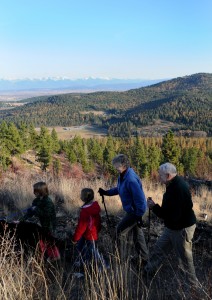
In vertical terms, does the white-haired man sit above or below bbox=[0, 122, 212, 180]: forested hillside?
above

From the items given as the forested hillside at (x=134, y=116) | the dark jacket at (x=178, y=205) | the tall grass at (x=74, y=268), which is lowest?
the forested hillside at (x=134, y=116)

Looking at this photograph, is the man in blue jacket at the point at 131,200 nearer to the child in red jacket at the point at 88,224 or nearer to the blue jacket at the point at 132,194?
the blue jacket at the point at 132,194

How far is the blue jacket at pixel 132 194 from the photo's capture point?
388 centimetres

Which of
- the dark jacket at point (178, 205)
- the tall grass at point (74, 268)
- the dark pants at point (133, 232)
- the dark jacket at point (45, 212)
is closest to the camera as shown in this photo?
the tall grass at point (74, 268)

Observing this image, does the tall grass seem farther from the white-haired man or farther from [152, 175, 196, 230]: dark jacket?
[152, 175, 196, 230]: dark jacket

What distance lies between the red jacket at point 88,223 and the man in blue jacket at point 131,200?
13.4 inches

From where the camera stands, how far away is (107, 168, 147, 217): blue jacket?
3885 millimetres

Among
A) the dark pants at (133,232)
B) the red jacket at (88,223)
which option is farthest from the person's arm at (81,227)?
the dark pants at (133,232)

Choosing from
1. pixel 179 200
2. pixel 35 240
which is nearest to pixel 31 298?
pixel 35 240

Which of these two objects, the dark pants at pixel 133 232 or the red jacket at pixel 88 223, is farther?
the dark pants at pixel 133 232

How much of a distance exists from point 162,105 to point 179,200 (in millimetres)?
166192

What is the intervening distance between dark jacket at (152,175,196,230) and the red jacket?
2.89ft

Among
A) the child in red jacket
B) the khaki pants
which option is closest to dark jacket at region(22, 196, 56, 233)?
the child in red jacket

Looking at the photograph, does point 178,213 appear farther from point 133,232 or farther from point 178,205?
point 133,232
